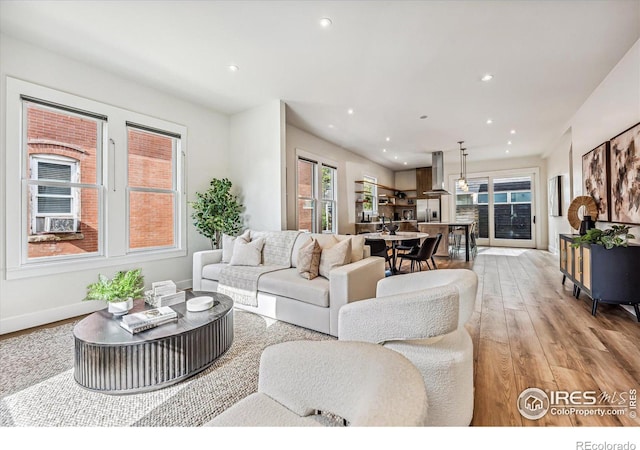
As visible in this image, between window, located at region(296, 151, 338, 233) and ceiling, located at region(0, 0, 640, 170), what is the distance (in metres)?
1.42

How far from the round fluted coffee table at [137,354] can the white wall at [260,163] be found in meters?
2.56

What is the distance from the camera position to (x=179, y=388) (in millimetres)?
1789

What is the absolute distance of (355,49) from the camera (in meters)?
2.96

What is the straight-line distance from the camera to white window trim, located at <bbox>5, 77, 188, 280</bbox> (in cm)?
276

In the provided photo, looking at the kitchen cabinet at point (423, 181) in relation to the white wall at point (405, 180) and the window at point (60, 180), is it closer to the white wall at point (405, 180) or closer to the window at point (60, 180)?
the white wall at point (405, 180)

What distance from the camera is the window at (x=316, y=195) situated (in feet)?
19.2

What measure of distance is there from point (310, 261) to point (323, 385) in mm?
2071

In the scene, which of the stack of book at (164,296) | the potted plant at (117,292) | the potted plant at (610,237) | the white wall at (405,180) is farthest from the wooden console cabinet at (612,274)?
the white wall at (405,180)

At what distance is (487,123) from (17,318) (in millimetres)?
7376

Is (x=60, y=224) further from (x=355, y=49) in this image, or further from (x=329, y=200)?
(x=329, y=200)

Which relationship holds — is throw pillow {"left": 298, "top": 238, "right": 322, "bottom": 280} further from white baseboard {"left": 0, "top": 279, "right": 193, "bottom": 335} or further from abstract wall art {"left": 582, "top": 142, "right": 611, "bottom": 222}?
abstract wall art {"left": 582, "top": 142, "right": 611, "bottom": 222}

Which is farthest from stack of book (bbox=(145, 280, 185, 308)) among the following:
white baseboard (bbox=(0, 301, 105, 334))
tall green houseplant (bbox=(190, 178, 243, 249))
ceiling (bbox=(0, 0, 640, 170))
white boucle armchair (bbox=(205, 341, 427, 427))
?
ceiling (bbox=(0, 0, 640, 170))

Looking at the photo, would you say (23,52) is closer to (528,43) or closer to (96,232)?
(96,232)

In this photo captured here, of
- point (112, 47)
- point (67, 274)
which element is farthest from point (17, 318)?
point (112, 47)
